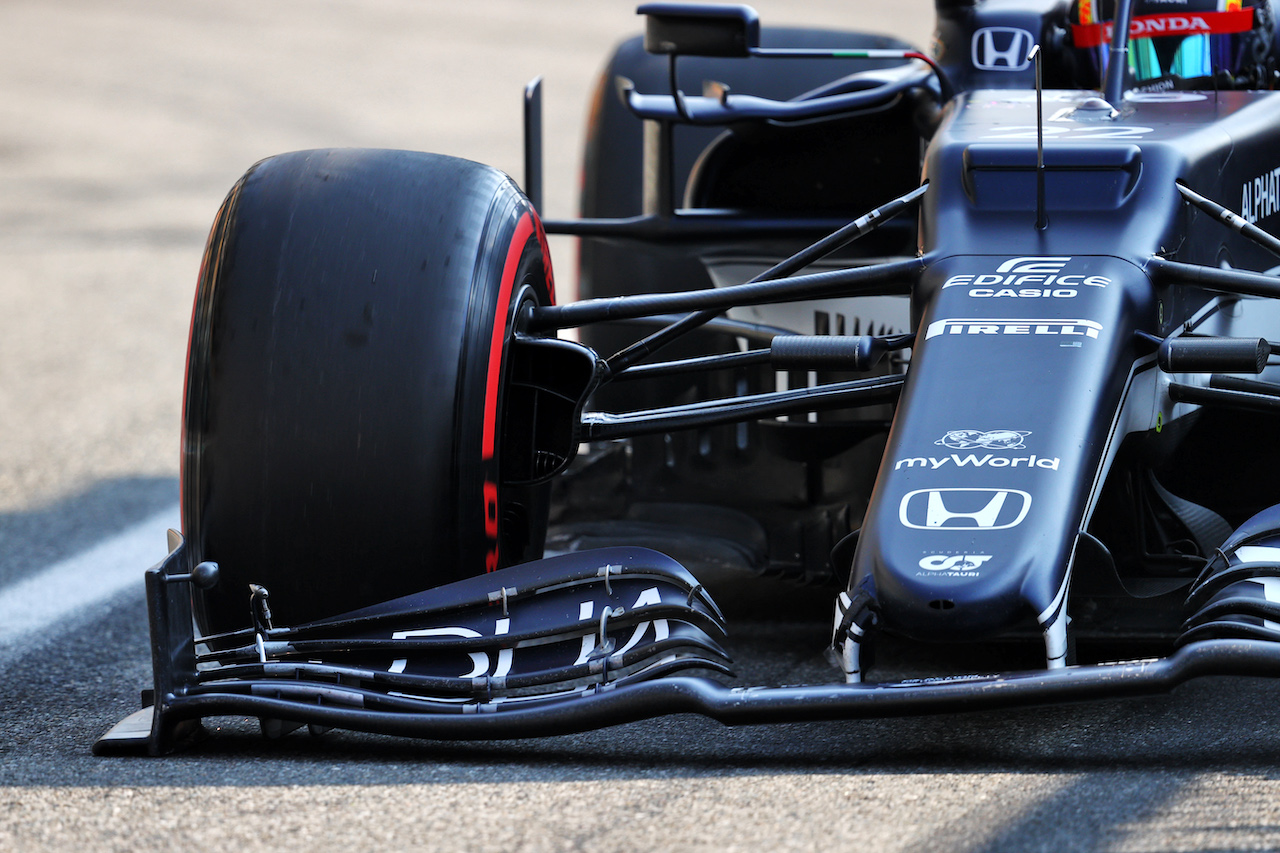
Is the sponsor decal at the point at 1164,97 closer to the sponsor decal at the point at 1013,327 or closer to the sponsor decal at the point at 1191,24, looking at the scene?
the sponsor decal at the point at 1191,24

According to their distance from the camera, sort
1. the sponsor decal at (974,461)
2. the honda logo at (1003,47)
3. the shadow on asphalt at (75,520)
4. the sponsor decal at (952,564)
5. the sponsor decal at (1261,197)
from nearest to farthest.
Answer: the sponsor decal at (952,564) → the sponsor decal at (974,461) → the sponsor decal at (1261,197) → the honda logo at (1003,47) → the shadow on asphalt at (75,520)

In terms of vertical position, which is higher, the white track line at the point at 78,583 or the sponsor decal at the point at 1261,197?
the sponsor decal at the point at 1261,197

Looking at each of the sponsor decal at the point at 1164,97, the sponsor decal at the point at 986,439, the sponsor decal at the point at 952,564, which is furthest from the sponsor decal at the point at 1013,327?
the sponsor decal at the point at 1164,97

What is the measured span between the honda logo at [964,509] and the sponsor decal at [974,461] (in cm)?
6

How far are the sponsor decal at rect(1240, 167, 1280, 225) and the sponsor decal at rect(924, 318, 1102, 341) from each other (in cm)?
76

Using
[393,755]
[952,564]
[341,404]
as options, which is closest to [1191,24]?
[952,564]

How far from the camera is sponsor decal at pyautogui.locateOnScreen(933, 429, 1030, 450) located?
2.91 m

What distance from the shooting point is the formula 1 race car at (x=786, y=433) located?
2773 millimetres

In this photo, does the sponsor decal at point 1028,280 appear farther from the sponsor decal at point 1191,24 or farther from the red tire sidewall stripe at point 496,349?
the sponsor decal at point 1191,24

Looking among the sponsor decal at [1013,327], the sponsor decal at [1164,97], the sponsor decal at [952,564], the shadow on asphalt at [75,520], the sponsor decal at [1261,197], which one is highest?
the sponsor decal at [1164,97]

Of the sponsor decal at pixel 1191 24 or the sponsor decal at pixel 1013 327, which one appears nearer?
the sponsor decal at pixel 1013 327

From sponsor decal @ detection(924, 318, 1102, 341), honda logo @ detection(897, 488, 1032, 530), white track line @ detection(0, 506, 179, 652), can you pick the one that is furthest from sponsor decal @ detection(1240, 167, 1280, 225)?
white track line @ detection(0, 506, 179, 652)

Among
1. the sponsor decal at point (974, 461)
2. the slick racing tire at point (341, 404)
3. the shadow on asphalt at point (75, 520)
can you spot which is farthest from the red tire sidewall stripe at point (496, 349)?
the shadow on asphalt at point (75, 520)

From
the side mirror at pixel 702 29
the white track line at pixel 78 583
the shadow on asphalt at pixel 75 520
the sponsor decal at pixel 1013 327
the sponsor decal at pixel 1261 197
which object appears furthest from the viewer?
the shadow on asphalt at pixel 75 520
